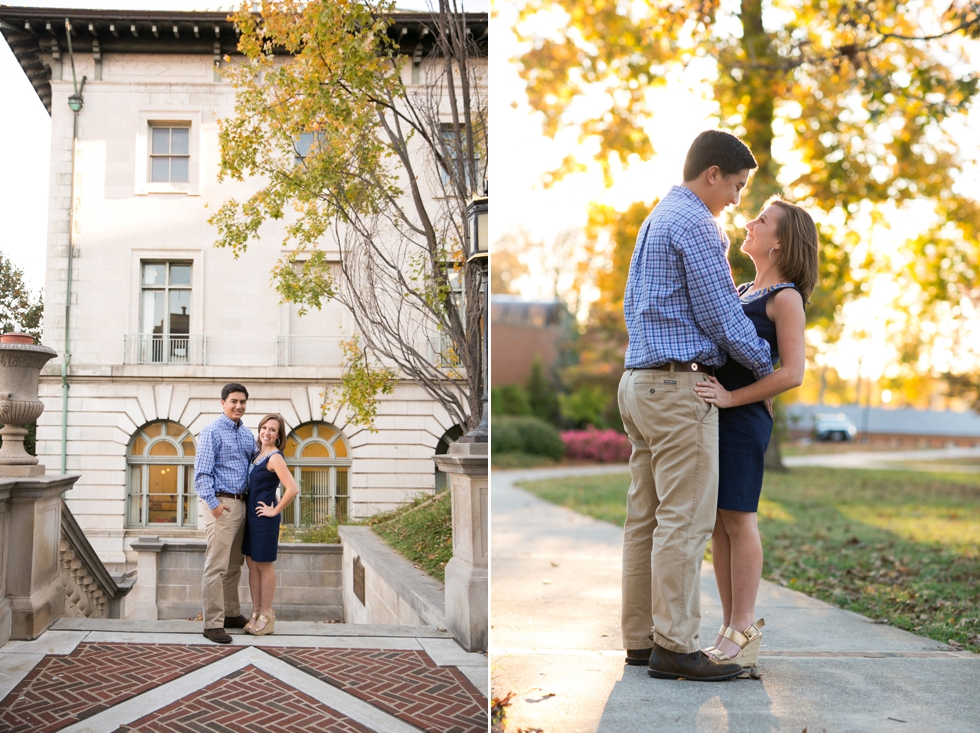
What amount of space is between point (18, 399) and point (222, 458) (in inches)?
28.1

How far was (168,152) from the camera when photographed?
312cm

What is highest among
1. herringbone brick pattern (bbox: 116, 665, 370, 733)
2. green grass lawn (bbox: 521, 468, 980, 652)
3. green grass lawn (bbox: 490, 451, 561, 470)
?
herringbone brick pattern (bbox: 116, 665, 370, 733)

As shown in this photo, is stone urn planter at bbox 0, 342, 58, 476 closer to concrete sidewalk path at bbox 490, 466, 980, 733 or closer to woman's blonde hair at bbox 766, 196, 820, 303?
concrete sidewalk path at bbox 490, 466, 980, 733

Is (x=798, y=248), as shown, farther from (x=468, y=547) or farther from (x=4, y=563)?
(x=4, y=563)

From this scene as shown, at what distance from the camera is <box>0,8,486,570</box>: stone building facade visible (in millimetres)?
3051

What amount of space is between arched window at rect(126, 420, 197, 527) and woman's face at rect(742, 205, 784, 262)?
7.65 ft

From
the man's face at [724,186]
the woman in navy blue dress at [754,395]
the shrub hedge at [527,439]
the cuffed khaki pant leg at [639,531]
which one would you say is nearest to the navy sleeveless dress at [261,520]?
the cuffed khaki pant leg at [639,531]

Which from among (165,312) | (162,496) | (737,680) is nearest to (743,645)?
(737,680)

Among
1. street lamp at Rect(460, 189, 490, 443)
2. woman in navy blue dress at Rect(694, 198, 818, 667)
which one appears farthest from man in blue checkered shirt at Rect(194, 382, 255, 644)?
woman in navy blue dress at Rect(694, 198, 818, 667)

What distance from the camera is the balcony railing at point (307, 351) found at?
3211 millimetres

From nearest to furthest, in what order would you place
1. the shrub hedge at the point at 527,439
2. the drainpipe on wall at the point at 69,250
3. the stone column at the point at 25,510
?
the stone column at the point at 25,510 < the drainpipe on wall at the point at 69,250 < the shrub hedge at the point at 527,439

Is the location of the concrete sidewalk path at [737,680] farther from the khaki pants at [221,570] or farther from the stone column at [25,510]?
the stone column at [25,510]

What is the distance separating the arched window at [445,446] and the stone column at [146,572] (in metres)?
1.08

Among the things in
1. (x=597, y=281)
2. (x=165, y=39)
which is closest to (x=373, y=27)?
(x=165, y=39)
